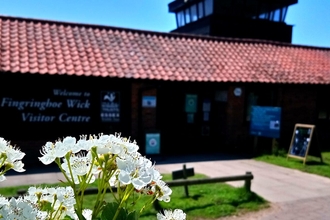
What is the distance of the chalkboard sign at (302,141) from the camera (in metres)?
9.81

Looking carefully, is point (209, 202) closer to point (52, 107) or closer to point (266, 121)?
point (52, 107)

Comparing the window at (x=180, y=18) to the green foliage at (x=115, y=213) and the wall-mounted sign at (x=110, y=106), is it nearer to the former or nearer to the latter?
the wall-mounted sign at (x=110, y=106)

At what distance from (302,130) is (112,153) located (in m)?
10.4

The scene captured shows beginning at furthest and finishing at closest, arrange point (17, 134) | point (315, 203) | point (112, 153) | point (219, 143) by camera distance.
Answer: point (219, 143) < point (17, 134) < point (315, 203) < point (112, 153)

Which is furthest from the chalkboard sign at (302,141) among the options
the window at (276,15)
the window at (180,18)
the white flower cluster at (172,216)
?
the window at (180,18)

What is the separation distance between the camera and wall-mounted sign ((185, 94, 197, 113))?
12453mm

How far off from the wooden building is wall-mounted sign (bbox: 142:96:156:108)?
3 centimetres

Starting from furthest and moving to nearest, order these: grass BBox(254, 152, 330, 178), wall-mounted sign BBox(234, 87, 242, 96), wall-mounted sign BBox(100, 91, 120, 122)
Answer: wall-mounted sign BBox(234, 87, 242, 96) < wall-mounted sign BBox(100, 91, 120, 122) < grass BBox(254, 152, 330, 178)

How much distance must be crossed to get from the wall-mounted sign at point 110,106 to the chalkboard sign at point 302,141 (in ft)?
18.6

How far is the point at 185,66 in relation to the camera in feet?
39.3

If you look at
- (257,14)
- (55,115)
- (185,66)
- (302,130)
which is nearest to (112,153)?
(55,115)

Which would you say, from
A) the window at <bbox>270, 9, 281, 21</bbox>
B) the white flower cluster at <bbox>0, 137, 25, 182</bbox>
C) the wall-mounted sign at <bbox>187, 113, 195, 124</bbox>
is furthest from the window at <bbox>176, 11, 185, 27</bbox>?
the white flower cluster at <bbox>0, 137, 25, 182</bbox>

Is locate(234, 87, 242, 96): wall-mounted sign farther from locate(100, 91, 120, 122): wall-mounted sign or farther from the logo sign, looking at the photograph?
locate(100, 91, 120, 122): wall-mounted sign

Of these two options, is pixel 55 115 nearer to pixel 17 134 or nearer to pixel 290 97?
pixel 17 134
